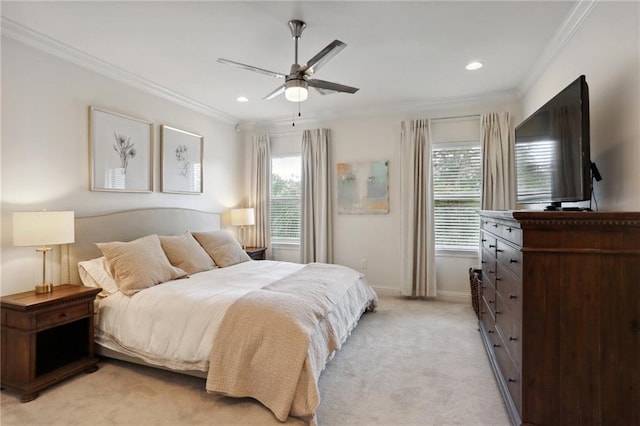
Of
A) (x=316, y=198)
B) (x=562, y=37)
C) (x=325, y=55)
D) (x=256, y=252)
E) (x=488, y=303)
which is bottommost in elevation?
(x=488, y=303)

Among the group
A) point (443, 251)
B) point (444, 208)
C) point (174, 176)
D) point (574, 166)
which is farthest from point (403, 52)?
point (174, 176)

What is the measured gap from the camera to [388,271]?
4.83 meters

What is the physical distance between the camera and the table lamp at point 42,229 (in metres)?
2.39

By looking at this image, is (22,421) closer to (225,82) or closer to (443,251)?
(225,82)

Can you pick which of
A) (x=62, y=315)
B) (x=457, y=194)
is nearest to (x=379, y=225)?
(x=457, y=194)

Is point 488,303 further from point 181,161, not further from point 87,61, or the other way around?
point 87,61

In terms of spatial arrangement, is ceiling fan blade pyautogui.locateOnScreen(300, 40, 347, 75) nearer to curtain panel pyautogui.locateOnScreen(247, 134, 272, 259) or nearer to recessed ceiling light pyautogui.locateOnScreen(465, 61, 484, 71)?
recessed ceiling light pyautogui.locateOnScreen(465, 61, 484, 71)

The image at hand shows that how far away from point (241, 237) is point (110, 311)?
294 centimetres

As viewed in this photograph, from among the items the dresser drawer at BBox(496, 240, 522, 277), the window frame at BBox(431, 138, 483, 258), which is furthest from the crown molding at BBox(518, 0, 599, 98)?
the dresser drawer at BBox(496, 240, 522, 277)

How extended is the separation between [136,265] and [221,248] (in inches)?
48.3

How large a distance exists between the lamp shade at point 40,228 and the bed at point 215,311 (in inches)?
17.6

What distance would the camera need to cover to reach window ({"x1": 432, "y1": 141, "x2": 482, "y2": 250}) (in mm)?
4512

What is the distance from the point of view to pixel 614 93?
209 centimetres

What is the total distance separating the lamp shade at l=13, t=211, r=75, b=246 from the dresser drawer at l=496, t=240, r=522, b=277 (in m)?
3.19
